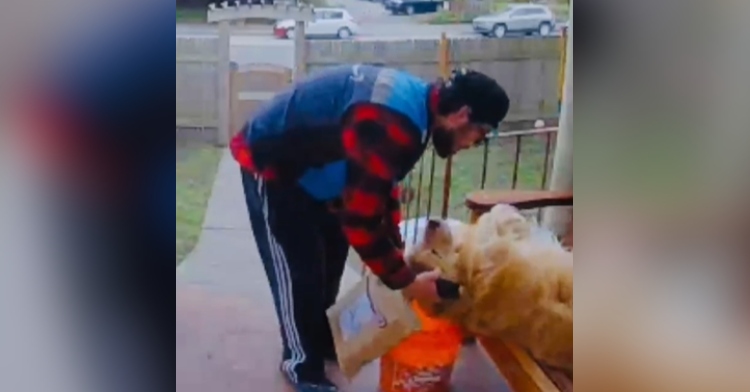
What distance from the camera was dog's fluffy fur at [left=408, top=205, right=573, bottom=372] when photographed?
125 cm

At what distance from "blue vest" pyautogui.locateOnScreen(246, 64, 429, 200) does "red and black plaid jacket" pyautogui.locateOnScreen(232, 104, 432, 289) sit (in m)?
0.01

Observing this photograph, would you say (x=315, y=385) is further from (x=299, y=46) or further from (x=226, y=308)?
(x=299, y=46)

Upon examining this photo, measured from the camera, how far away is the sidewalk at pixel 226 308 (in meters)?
1.19

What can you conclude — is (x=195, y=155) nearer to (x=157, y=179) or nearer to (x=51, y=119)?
(x=157, y=179)

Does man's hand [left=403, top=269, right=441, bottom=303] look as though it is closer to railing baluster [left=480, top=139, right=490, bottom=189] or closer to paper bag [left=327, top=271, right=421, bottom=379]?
paper bag [left=327, top=271, right=421, bottom=379]

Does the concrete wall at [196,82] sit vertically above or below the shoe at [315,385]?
above

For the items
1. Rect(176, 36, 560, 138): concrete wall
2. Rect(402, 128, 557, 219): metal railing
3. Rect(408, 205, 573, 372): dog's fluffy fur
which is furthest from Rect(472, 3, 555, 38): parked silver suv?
Rect(408, 205, 573, 372): dog's fluffy fur

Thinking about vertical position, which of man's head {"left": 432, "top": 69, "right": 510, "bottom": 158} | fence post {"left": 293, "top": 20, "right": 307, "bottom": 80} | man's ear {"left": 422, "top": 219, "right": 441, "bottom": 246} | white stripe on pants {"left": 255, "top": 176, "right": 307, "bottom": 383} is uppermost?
fence post {"left": 293, "top": 20, "right": 307, "bottom": 80}

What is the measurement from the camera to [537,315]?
4.18 feet

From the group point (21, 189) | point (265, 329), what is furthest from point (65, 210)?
point (265, 329)

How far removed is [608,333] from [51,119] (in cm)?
81

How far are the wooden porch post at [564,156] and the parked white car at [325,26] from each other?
1.01 ft

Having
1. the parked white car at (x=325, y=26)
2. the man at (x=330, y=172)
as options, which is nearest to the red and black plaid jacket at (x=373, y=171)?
the man at (x=330, y=172)

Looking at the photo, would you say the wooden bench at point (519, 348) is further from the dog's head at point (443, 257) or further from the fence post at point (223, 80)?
the fence post at point (223, 80)
